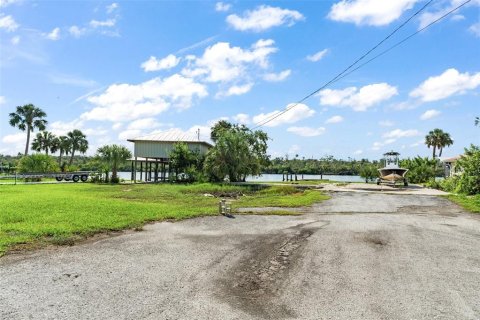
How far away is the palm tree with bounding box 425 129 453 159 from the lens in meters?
60.2

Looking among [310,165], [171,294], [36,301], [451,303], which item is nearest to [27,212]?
[36,301]

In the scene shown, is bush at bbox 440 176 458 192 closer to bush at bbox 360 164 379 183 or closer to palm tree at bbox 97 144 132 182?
bush at bbox 360 164 379 183

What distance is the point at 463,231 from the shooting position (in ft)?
36.3

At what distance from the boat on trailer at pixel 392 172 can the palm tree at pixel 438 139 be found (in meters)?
30.7

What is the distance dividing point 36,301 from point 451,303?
245 inches

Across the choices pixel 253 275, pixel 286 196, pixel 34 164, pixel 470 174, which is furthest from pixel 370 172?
pixel 253 275

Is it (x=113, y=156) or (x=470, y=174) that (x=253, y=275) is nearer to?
(x=470, y=174)

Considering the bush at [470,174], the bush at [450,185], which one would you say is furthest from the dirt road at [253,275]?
the bush at [450,185]

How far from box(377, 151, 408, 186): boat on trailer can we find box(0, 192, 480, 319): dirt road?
725 inches

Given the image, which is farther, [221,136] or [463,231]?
[221,136]

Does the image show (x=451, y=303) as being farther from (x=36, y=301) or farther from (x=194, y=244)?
(x=36, y=301)

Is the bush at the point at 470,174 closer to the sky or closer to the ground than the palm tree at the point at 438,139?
closer to the ground

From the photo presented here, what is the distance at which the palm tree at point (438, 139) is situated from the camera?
6025cm

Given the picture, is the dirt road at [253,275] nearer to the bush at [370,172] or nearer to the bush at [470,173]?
the bush at [470,173]
